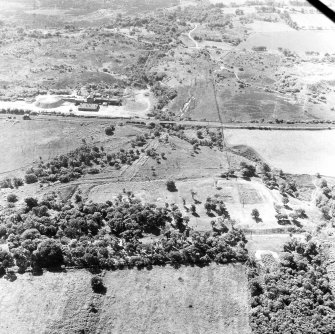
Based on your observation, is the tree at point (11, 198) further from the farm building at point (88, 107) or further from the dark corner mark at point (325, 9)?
the dark corner mark at point (325, 9)

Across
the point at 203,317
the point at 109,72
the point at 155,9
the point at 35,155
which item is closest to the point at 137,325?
the point at 203,317

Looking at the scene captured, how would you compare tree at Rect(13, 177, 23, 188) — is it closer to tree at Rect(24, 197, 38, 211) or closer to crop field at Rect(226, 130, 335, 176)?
tree at Rect(24, 197, 38, 211)

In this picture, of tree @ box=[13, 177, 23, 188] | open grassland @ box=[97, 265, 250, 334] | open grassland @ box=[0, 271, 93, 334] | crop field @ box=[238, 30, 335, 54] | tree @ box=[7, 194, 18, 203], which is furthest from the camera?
crop field @ box=[238, 30, 335, 54]

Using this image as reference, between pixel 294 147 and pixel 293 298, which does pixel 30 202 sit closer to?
pixel 293 298

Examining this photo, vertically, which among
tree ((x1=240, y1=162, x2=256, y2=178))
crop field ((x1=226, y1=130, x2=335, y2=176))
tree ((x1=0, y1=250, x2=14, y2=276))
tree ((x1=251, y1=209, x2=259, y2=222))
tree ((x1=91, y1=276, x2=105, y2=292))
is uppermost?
tree ((x1=0, y1=250, x2=14, y2=276))

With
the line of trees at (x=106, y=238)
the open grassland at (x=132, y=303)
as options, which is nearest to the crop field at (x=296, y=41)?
the line of trees at (x=106, y=238)

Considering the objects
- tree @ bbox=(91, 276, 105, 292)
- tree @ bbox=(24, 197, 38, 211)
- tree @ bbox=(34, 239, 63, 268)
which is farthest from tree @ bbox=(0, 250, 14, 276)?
tree @ bbox=(91, 276, 105, 292)

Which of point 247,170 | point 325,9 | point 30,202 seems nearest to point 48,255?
point 30,202
